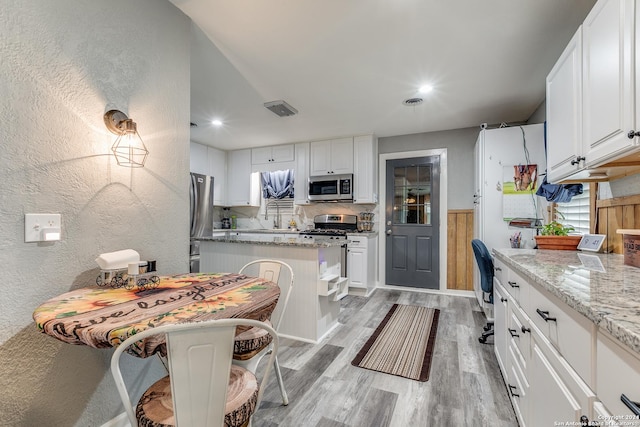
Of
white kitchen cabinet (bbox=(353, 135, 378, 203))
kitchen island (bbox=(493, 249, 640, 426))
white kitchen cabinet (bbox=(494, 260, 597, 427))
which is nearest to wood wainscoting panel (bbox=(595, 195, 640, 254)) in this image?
kitchen island (bbox=(493, 249, 640, 426))

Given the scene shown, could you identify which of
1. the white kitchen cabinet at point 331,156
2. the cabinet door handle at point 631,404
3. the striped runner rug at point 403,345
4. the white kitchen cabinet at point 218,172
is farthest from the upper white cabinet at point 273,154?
the cabinet door handle at point 631,404

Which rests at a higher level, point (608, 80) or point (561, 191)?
point (608, 80)

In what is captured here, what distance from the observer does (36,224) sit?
1.15 m

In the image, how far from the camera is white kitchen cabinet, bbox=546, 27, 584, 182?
1.54 metres

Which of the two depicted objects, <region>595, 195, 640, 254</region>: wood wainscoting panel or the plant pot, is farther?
the plant pot

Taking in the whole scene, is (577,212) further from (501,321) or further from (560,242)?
(501,321)

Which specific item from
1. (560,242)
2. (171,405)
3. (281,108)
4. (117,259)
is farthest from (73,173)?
(560,242)

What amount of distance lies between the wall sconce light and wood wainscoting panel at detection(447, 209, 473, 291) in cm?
392

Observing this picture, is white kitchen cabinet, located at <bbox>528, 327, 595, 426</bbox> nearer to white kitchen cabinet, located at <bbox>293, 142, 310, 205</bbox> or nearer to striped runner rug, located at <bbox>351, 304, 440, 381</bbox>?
striped runner rug, located at <bbox>351, 304, 440, 381</bbox>

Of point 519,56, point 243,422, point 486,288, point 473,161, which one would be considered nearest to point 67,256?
point 243,422

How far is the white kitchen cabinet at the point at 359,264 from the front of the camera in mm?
4023

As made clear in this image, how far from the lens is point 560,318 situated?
3.07ft

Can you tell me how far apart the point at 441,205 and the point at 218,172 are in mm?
3997

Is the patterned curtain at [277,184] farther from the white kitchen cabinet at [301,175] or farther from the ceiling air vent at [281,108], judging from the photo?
the ceiling air vent at [281,108]
